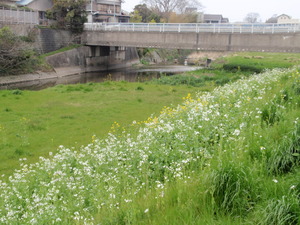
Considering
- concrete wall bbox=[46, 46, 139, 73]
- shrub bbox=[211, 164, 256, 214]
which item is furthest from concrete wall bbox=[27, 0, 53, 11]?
shrub bbox=[211, 164, 256, 214]

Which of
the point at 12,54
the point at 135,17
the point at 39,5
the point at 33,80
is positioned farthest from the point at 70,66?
the point at 135,17

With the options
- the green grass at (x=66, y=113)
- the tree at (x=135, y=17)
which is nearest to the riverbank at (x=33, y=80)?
the green grass at (x=66, y=113)

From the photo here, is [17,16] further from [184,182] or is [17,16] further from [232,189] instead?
[232,189]

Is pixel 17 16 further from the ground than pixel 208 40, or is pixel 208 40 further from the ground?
pixel 17 16

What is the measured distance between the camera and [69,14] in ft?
153

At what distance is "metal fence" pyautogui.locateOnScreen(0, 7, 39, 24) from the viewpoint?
39088 mm

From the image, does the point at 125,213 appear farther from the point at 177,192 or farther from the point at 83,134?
the point at 83,134

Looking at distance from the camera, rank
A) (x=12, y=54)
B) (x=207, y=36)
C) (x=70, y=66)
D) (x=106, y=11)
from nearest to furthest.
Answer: (x=12, y=54) → (x=207, y=36) → (x=70, y=66) → (x=106, y=11)

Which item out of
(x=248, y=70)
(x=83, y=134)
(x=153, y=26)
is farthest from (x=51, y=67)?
(x=83, y=134)

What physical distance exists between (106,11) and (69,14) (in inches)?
862

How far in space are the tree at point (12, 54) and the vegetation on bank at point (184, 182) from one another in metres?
28.4

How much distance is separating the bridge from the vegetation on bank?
2764cm

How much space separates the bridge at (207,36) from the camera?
33594mm

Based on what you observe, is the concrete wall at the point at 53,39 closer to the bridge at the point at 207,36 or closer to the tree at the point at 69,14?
the tree at the point at 69,14
